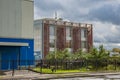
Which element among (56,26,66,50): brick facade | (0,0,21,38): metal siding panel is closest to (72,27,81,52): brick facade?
(56,26,66,50): brick facade

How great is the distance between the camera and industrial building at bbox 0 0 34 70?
44094 mm

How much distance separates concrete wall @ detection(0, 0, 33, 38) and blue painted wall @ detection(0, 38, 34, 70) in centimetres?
100

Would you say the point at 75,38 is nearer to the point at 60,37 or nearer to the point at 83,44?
the point at 83,44

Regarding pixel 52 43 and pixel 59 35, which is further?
pixel 59 35

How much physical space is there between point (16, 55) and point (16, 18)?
17.8 feet

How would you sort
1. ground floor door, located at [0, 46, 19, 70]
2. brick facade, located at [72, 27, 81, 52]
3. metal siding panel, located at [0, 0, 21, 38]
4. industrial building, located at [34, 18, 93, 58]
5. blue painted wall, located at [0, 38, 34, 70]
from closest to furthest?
1. ground floor door, located at [0, 46, 19, 70]
2. blue painted wall, located at [0, 38, 34, 70]
3. metal siding panel, located at [0, 0, 21, 38]
4. industrial building, located at [34, 18, 93, 58]
5. brick facade, located at [72, 27, 81, 52]

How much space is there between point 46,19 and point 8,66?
3357 cm

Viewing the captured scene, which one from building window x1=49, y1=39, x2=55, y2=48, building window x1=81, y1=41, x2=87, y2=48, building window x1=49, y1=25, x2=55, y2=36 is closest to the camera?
building window x1=49, y1=25, x2=55, y2=36

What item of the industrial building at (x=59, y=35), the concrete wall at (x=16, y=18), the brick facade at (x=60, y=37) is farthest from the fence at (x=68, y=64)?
the brick facade at (x=60, y=37)

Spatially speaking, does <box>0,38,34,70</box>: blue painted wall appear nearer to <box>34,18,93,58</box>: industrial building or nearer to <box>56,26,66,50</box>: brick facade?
<box>34,18,93,58</box>: industrial building

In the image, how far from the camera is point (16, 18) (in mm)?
46188

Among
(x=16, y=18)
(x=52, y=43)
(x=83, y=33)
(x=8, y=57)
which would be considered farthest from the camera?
(x=83, y=33)

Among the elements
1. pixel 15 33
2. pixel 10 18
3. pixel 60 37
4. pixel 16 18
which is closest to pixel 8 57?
pixel 15 33

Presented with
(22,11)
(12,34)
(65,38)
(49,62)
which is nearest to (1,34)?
(12,34)
